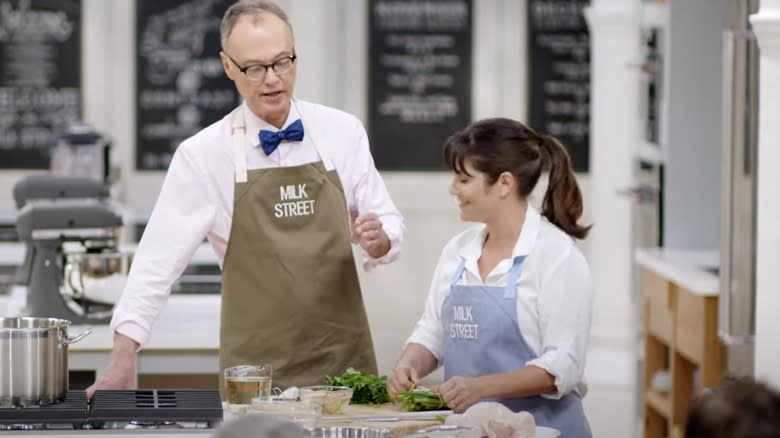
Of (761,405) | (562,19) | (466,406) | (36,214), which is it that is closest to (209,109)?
(562,19)

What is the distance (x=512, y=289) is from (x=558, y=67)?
6.11m

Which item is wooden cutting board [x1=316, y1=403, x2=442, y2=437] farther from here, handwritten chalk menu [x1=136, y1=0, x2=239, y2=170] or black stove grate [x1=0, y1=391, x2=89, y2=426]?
handwritten chalk menu [x1=136, y1=0, x2=239, y2=170]

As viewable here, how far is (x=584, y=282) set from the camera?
2.54 meters

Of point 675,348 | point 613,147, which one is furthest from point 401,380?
point 613,147

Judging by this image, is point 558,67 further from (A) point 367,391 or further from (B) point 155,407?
(B) point 155,407

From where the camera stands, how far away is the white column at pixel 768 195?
3.10 m

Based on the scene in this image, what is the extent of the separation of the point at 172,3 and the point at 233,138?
5661 millimetres

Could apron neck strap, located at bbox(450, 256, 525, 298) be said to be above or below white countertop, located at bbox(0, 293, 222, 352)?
above

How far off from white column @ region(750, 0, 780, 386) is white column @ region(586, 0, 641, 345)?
350 centimetres

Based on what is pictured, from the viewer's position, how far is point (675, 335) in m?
4.59

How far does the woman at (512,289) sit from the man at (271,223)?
0.23 m

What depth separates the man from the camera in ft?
8.85

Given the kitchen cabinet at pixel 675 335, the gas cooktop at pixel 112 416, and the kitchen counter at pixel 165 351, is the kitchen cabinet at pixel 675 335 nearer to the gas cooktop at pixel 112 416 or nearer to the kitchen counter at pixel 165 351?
the kitchen counter at pixel 165 351

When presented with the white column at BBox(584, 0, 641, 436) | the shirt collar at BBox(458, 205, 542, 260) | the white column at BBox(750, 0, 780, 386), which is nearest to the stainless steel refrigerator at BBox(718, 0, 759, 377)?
the white column at BBox(750, 0, 780, 386)
